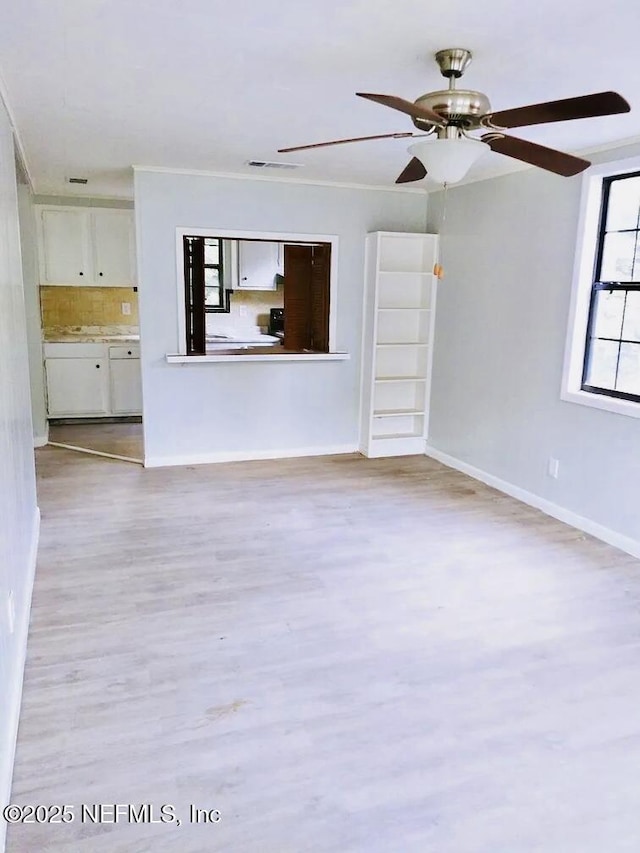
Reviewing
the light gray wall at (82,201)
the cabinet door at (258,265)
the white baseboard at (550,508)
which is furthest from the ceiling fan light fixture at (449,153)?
the cabinet door at (258,265)

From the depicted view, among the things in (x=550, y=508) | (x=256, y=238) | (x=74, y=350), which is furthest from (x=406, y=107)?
(x=74, y=350)

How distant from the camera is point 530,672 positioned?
8.23ft

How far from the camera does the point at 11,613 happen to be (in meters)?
2.18

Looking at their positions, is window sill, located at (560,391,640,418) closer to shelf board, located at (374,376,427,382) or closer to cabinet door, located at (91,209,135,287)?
shelf board, located at (374,376,427,382)

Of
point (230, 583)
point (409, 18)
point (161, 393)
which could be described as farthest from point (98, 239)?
point (409, 18)

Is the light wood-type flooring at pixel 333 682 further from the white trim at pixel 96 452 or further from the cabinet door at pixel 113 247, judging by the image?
the cabinet door at pixel 113 247

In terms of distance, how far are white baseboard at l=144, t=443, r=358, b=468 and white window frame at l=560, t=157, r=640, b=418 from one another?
7.32ft

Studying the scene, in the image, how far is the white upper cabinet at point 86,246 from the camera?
624 cm

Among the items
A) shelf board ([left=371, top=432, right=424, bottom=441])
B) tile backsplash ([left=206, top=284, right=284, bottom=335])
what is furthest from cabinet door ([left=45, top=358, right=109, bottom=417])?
shelf board ([left=371, top=432, right=424, bottom=441])

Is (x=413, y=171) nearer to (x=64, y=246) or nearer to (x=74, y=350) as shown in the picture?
(x=64, y=246)

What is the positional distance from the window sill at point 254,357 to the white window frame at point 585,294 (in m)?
2.08

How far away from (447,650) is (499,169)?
11.3 ft

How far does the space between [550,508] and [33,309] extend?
4.76 metres

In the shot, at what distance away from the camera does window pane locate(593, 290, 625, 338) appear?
3816 millimetres
